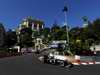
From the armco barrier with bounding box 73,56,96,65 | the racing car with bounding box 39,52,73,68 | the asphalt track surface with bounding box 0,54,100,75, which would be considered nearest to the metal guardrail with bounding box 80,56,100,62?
the armco barrier with bounding box 73,56,96,65

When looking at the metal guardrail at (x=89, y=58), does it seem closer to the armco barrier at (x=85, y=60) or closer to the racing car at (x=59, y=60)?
the armco barrier at (x=85, y=60)

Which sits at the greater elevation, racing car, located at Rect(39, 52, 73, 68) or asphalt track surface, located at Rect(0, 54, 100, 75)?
racing car, located at Rect(39, 52, 73, 68)

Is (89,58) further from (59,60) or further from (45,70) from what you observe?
(45,70)

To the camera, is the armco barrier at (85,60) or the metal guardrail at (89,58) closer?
the armco barrier at (85,60)

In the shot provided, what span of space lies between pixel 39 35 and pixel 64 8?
116 metres

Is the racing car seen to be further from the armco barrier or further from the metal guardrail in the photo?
the metal guardrail

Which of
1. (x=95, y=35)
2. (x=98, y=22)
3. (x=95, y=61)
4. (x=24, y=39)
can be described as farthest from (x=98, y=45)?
(x=24, y=39)

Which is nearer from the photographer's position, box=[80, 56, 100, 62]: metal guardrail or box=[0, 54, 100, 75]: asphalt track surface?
box=[0, 54, 100, 75]: asphalt track surface

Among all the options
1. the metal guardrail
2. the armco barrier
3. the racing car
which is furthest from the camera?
the metal guardrail

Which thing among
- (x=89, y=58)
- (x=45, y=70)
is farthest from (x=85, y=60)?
(x=45, y=70)

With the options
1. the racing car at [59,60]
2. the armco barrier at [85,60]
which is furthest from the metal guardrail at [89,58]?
the racing car at [59,60]

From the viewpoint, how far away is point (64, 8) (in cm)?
6381

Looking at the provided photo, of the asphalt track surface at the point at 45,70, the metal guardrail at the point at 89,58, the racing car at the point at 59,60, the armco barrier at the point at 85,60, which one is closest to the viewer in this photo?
the asphalt track surface at the point at 45,70

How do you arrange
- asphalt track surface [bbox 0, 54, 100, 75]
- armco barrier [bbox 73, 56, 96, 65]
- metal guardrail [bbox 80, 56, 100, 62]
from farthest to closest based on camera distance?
metal guardrail [bbox 80, 56, 100, 62] → armco barrier [bbox 73, 56, 96, 65] → asphalt track surface [bbox 0, 54, 100, 75]
